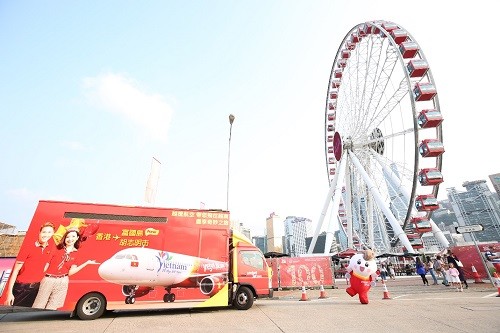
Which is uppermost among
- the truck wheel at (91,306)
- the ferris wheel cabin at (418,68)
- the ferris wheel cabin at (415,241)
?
the ferris wheel cabin at (418,68)

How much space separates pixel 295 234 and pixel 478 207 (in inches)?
3971

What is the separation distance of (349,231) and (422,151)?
13017 mm

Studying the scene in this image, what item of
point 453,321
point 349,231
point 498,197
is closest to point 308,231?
point 498,197

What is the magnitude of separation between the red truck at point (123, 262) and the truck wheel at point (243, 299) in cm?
3

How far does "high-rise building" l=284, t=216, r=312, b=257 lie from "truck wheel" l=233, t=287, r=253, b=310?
175117mm

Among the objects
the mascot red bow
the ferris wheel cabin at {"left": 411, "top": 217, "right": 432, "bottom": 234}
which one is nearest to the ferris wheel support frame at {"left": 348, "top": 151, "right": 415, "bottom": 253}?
the ferris wheel cabin at {"left": 411, "top": 217, "right": 432, "bottom": 234}

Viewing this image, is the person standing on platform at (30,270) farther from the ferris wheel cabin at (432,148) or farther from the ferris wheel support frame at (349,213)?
the ferris wheel support frame at (349,213)

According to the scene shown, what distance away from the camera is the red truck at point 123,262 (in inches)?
302

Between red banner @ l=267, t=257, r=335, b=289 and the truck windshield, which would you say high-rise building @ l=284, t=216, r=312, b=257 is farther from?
the truck windshield

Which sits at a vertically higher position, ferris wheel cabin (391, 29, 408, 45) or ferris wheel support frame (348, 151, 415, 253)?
ferris wheel cabin (391, 29, 408, 45)

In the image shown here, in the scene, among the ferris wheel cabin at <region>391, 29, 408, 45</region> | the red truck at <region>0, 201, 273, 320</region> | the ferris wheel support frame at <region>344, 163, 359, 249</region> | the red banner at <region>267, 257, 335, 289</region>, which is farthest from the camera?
the ferris wheel support frame at <region>344, 163, 359, 249</region>

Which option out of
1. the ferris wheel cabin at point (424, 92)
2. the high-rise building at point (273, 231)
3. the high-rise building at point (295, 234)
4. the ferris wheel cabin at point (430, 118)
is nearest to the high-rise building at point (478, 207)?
the high-rise building at point (273, 231)

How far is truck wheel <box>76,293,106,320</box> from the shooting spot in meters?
7.70

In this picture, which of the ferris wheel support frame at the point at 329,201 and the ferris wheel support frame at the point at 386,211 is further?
the ferris wheel support frame at the point at 329,201
